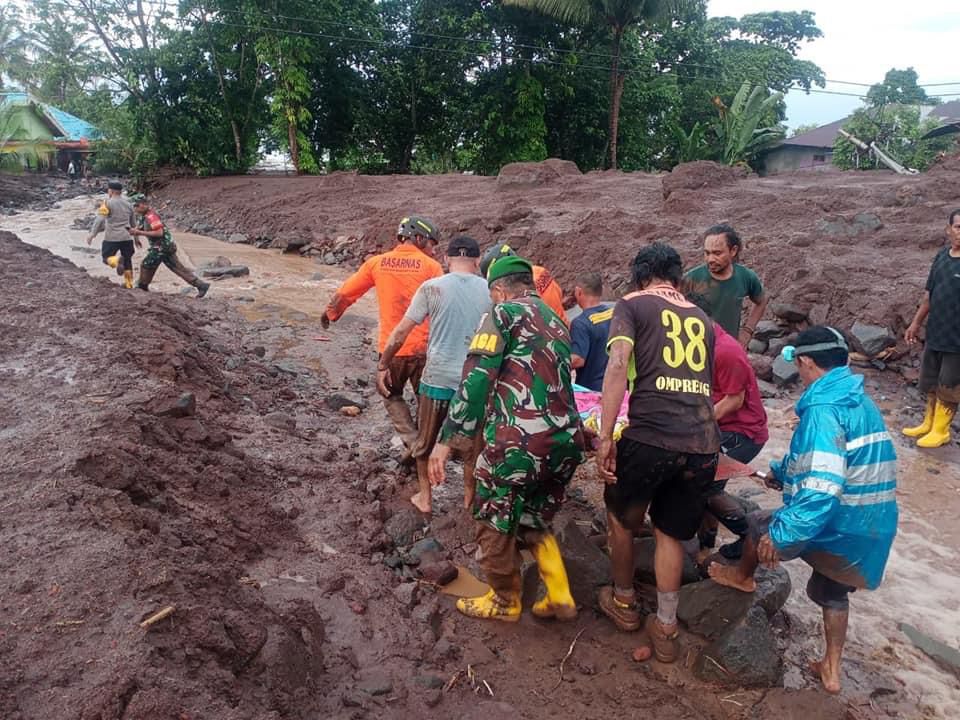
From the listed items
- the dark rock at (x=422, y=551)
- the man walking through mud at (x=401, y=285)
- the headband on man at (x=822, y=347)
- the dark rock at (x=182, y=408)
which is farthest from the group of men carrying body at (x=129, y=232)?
the headband on man at (x=822, y=347)

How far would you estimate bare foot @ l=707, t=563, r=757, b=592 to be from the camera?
3.60m

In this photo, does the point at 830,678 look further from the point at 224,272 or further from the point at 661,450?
the point at 224,272

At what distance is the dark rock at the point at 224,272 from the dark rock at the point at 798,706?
12.0m

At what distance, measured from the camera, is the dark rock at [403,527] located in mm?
4387

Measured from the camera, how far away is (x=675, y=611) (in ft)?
11.5

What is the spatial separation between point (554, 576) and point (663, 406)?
108 cm

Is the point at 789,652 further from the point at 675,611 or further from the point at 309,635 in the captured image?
the point at 309,635

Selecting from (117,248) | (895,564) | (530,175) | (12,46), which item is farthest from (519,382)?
(12,46)

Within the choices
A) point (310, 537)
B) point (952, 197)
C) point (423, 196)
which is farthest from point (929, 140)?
point (310, 537)

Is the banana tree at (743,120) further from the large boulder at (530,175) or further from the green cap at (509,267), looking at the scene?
the green cap at (509,267)

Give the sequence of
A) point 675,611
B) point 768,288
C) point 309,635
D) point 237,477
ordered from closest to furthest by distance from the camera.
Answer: point 309,635 → point 675,611 → point 237,477 → point 768,288

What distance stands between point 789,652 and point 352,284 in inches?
136

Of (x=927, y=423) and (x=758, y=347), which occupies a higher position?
(x=758, y=347)

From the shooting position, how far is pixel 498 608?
368cm
